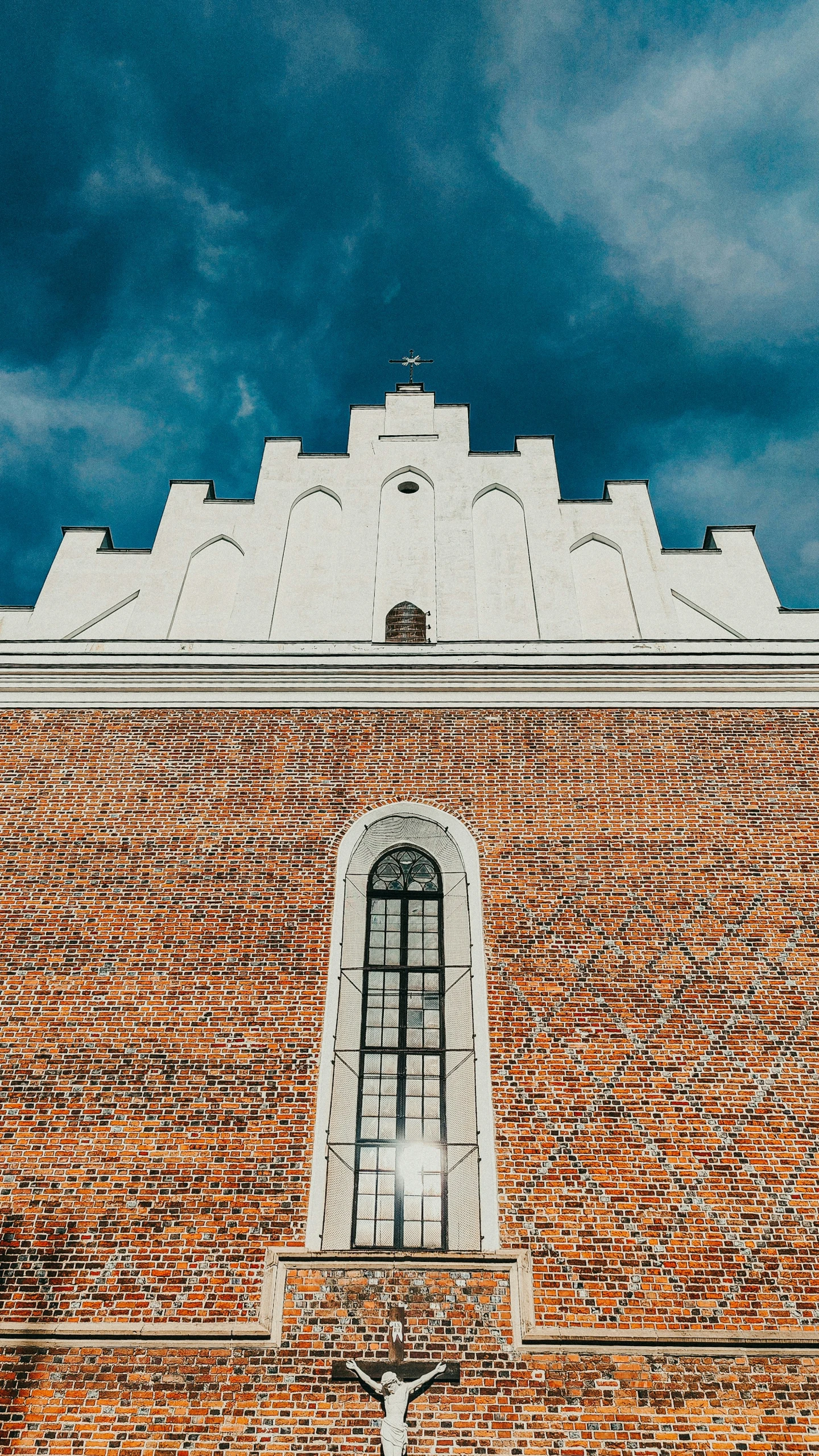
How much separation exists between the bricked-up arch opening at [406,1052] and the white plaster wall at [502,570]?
8.38ft

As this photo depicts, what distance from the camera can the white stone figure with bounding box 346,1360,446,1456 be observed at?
18.8 ft

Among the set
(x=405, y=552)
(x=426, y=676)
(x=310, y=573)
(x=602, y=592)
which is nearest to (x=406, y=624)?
(x=426, y=676)

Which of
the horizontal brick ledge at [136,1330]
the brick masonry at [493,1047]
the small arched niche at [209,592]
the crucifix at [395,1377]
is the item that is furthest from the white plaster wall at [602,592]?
the horizontal brick ledge at [136,1330]

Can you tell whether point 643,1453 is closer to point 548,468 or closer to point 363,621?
point 363,621

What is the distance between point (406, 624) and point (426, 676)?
902mm

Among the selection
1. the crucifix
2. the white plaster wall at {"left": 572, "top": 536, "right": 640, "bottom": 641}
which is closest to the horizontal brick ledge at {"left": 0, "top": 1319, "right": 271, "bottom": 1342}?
the crucifix

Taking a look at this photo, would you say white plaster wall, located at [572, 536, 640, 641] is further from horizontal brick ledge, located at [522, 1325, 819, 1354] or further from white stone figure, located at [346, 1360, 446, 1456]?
white stone figure, located at [346, 1360, 446, 1456]

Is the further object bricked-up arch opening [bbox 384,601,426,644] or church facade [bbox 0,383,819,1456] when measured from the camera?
bricked-up arch opening [bbox 384,601,426,644]

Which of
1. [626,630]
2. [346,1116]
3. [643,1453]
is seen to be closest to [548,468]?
[626,630]

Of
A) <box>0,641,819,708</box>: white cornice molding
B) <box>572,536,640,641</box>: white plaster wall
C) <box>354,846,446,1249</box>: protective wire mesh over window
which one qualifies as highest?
<box>572,536,640,641</box>: white plaster wall

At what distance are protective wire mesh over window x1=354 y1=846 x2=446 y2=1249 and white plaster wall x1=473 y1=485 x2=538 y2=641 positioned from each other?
9.73ft

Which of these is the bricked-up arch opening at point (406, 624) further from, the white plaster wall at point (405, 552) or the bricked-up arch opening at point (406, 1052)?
the bricked-up arch opening at point (406, 1052)

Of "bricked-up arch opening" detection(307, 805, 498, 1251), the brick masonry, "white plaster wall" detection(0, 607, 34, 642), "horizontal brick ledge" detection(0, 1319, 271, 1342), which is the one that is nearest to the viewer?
the brick masonry

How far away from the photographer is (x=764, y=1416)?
596cm
